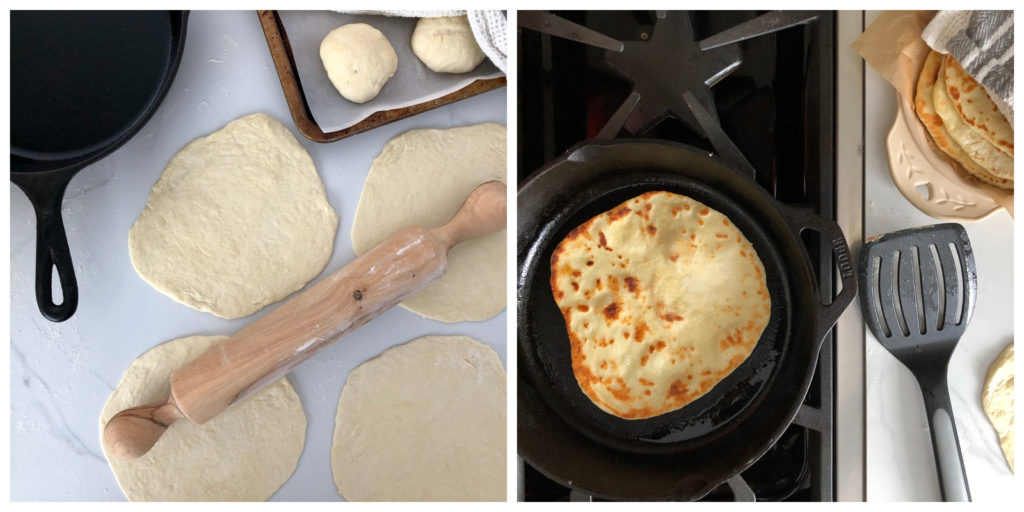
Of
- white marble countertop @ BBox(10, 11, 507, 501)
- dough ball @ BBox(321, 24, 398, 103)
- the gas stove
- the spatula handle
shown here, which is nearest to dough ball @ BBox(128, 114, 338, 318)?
white marble countertop @ BBox(10, 11, 507, 501)

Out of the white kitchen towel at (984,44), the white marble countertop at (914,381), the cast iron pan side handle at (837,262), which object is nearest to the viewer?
the white kitchen towel at (984,44)

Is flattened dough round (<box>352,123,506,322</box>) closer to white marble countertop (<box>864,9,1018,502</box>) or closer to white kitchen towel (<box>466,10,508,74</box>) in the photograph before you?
white kitchen towel (<box>466,10,508,74</box>)

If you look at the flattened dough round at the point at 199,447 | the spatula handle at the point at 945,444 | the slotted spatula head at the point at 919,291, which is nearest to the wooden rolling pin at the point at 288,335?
the flattened dough round at the point at 199,447

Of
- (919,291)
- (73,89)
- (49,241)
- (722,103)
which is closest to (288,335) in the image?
(49,241)

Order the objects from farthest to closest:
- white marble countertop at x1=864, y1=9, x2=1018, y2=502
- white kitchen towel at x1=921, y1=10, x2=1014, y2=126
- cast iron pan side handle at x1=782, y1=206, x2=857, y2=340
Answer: white marble countertop at x1=864, y1=9, x2=1018, y2=502, cast iron pan side handle at x1=782, y1=206, x2=857, y2=340, white kitchen towel at x1=921, y1=10, x2=1014, y2=126

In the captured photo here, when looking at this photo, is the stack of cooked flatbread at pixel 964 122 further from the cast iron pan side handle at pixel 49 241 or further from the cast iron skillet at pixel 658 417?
the cast iron pan side handle at pixel 49 241

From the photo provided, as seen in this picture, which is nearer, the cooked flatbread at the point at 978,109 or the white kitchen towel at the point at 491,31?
the cooked flatbread at the point at 978,109

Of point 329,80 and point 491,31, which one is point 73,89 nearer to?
point 329,80
